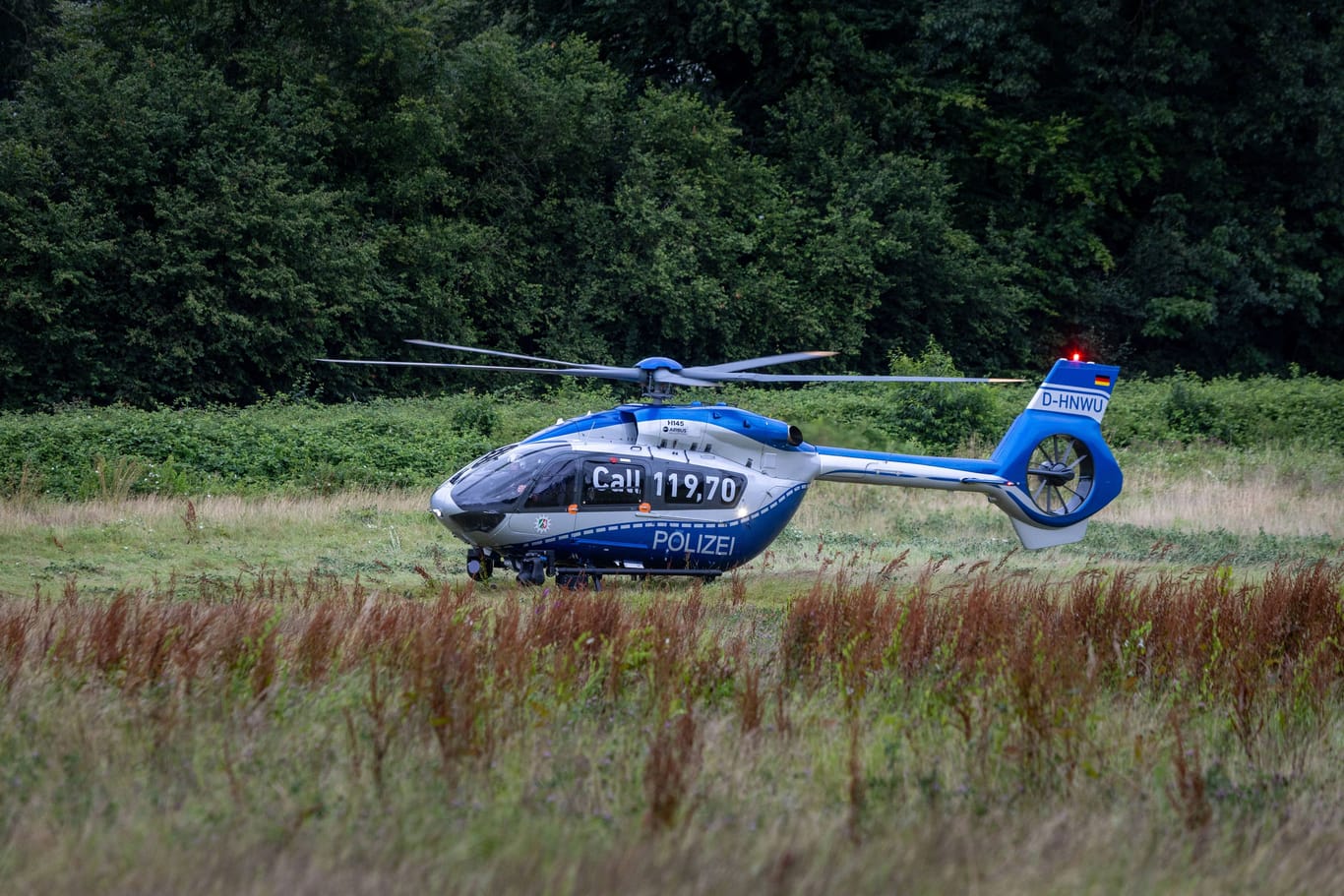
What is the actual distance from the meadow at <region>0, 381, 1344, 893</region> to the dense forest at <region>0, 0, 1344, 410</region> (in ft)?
61.2

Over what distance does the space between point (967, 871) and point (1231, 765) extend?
2.47 metres

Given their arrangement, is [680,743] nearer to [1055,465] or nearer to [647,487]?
[647,487]

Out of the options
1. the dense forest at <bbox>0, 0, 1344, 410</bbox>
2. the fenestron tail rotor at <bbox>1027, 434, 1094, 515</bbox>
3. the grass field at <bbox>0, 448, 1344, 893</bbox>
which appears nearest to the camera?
the grass field at <bbox>0, 448, 1344, 893</bbox>

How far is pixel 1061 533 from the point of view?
1586 cm

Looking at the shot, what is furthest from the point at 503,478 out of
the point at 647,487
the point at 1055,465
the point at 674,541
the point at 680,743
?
the point at 680,743

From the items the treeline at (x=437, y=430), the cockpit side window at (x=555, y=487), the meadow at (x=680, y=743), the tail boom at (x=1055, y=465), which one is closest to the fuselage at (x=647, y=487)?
the cockpit side window at (x=555, y=487)

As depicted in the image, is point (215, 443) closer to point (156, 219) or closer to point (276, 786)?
point (156, 219)

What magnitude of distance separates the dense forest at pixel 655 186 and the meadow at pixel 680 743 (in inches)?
734

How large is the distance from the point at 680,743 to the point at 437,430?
56.9ft

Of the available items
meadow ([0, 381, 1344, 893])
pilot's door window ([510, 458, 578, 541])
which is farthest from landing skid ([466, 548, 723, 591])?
meadow ([0, 381, 1344, 893])

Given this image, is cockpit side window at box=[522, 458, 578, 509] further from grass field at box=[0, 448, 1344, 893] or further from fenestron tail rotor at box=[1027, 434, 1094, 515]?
fenestron tail rotor at box=[1027, 434, 1094, 515]

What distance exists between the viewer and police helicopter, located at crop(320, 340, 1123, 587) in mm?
13727

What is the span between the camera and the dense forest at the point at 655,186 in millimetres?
26938

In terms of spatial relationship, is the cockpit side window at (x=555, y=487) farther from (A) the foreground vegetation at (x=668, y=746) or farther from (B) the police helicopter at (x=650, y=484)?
(A) the foreground vegetation at (x=668, y=746)
